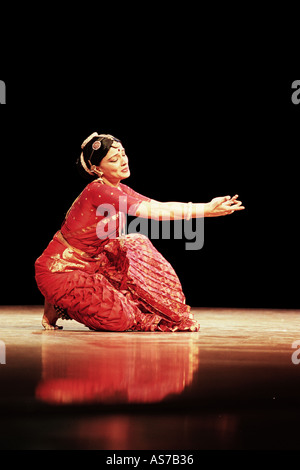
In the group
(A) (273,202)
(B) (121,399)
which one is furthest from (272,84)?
(B) (121,399)

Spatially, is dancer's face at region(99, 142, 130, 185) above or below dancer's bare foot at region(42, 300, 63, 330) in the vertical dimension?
above

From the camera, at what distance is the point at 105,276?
348 cm

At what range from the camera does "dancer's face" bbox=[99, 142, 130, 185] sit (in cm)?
350

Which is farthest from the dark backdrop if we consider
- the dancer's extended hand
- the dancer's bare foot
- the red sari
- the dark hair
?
the dancer's bare foot

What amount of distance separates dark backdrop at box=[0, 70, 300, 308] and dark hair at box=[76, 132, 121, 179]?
1.46m

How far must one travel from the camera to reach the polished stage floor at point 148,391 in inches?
58.2

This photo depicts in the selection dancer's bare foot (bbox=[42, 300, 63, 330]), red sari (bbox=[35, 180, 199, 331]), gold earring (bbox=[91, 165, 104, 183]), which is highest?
gold earring (bbox=[91, 165, 104, 183])

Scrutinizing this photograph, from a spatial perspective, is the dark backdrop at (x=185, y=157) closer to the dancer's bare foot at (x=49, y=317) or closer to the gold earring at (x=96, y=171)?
the gold earring at (x=96, y=171)

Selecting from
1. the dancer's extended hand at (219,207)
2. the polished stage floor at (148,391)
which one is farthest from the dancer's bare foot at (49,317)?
the dancer's extended hand at (219,207)

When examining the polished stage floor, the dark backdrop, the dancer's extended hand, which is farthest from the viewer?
the dark backdrop

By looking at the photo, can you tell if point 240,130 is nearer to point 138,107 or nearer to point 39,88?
point 138,107

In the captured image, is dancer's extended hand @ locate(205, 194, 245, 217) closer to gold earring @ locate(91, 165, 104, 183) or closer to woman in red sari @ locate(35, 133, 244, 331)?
woman in red sari @ locate(35, 133, 244, 331)

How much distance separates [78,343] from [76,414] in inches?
49.2

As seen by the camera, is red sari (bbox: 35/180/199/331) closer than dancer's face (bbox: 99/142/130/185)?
Yes
